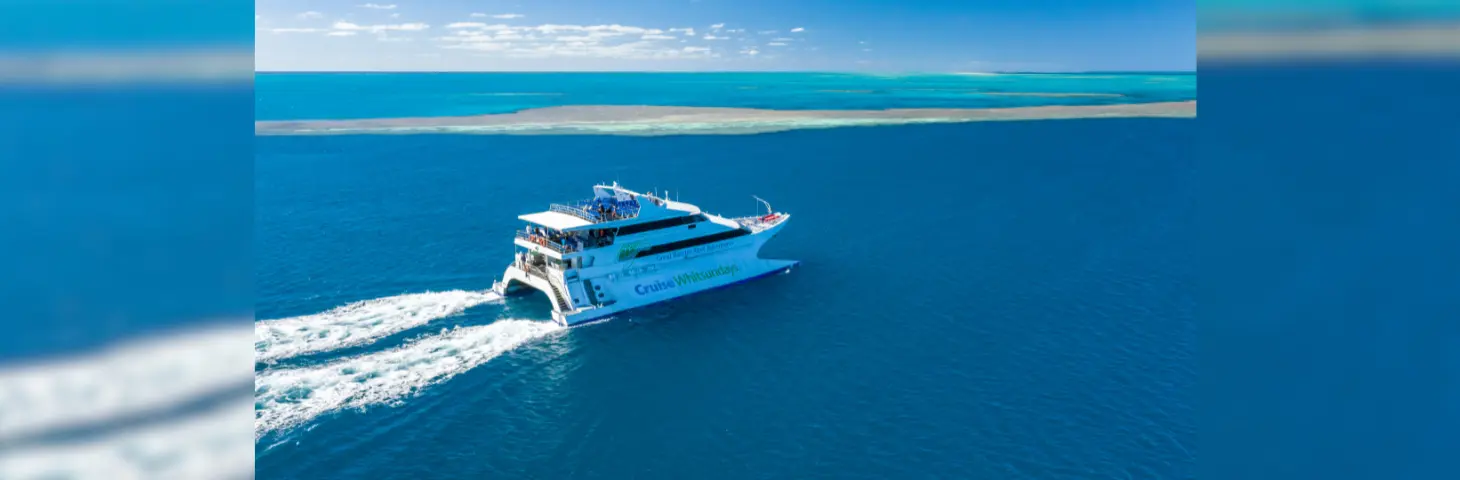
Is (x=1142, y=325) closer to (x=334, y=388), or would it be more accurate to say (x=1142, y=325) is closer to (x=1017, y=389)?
(x=1017, y=389)

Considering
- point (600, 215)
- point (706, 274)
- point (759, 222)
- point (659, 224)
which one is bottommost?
point (706, 274)

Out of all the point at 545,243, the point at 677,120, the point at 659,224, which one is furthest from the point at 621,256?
the point at 677,120

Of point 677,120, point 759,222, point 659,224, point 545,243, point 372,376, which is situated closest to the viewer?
point 372,376

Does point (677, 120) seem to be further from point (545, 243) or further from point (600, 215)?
point (545, 243)

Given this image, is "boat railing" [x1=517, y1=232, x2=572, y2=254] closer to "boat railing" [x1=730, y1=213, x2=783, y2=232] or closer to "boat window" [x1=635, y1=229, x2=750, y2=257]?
"boat window" [x1=635, y1=229, x2=750, y2=257]

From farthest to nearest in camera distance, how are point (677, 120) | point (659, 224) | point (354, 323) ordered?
point (677, 120) → point (659, 224) → point (354, 323)

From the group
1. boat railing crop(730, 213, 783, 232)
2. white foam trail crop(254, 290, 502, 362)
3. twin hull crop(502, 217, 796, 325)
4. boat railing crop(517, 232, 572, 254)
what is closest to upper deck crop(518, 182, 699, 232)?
boat railing crop(517, 232, 572, 254)

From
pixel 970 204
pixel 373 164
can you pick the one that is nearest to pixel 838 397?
pixel 970 204
